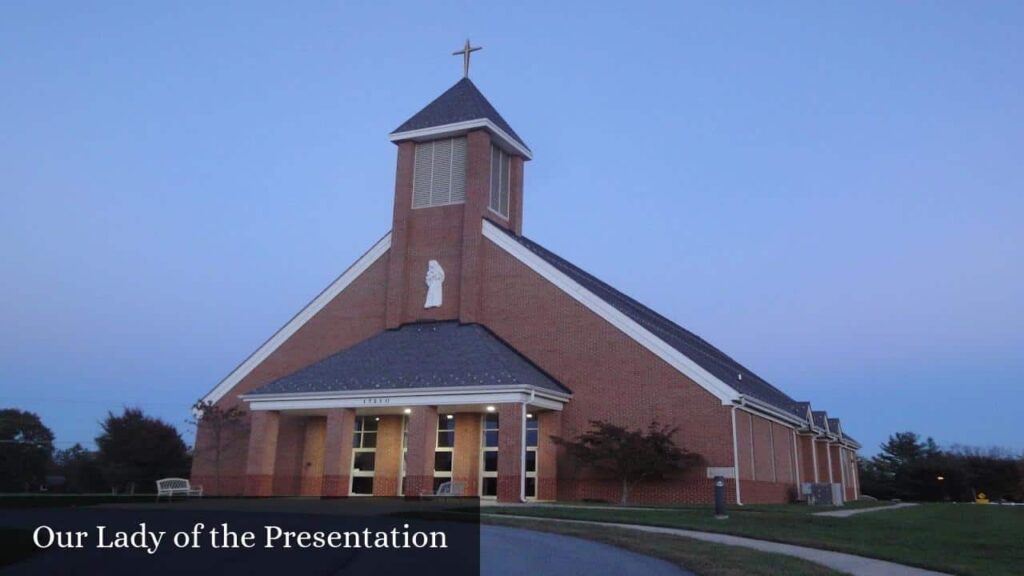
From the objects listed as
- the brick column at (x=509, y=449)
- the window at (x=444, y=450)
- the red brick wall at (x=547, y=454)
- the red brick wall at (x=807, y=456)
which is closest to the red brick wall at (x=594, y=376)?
the red brick wall at (x=547, y=454)

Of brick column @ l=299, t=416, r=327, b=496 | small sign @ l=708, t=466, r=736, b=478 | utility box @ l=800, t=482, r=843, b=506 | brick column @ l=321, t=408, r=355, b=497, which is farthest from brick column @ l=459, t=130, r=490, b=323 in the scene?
utility box @ l=800, t=482, r=843, b=506

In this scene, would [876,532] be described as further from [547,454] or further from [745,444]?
[547,454]

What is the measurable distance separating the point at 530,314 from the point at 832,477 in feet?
71.6

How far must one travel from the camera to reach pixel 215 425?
1315 inches

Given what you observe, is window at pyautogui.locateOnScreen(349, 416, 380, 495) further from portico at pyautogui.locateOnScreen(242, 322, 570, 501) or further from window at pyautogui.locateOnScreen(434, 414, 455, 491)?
window at pyautogui.locateOnScreen(434, 414, 455, 491)

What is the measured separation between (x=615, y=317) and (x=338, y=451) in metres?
10.3

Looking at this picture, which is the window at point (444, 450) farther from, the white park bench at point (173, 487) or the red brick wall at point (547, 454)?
the white park bench at point (173, 487)

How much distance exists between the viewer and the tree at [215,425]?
33.3 m

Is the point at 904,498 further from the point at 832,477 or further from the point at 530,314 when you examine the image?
the point at 530,314

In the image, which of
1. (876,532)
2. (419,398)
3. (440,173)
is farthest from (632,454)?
(440,173)

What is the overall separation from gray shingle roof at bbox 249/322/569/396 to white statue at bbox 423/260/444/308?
2.71 ft

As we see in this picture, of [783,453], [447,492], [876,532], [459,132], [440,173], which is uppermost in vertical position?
[459,132]

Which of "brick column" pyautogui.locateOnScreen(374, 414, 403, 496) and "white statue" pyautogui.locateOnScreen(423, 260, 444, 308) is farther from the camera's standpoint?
"white statue" pyautogui.locateOnScreen(423, 260, 444, 308)

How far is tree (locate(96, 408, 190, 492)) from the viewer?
36875 mm
